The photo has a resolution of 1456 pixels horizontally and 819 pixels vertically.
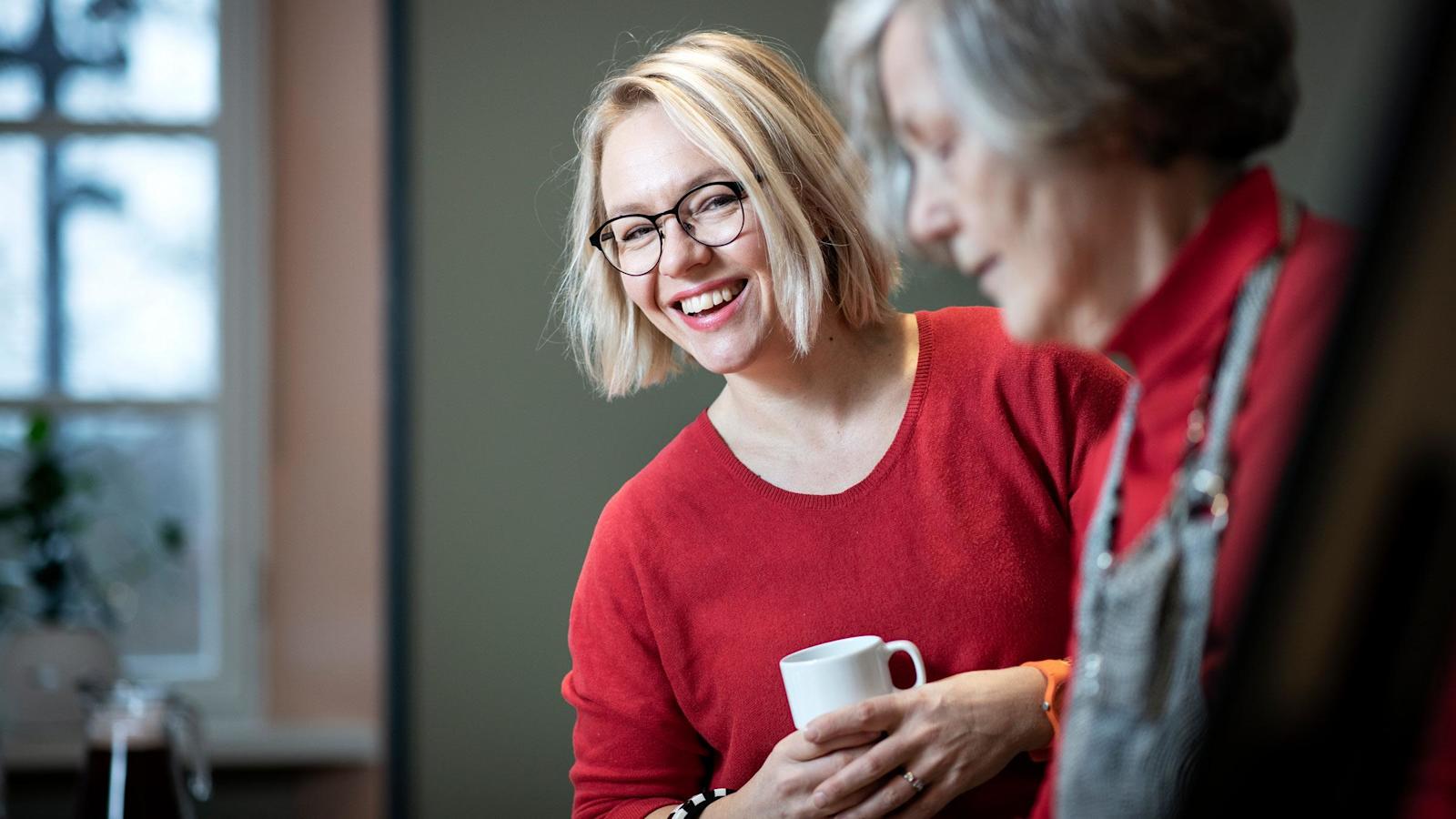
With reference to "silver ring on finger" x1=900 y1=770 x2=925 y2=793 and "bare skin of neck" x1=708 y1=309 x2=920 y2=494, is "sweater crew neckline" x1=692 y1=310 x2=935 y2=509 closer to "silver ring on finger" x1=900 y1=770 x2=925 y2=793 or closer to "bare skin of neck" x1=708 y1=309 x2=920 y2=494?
"bare skin of neck" x1=708 y1=309 x2=920 y2=494

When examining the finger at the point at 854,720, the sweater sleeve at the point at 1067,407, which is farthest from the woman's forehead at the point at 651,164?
the finger at the point at 854,720

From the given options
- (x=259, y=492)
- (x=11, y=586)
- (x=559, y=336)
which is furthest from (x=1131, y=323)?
(x=11, y=586)

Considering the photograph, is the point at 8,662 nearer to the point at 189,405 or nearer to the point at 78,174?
the point at 189,405

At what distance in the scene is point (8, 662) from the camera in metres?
1.98

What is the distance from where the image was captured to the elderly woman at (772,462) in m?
0.93

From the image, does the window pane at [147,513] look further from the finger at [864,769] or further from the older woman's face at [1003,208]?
the older woman's face at [1003,208]

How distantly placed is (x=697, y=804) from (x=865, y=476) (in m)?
0.28

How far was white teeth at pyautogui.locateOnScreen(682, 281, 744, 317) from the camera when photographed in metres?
0.95

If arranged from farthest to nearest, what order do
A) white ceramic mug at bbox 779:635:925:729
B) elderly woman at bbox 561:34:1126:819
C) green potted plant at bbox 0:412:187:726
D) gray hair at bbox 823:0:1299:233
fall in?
green potted plant at bbox 0:412:187:726 < elderly woman at bbox 561:34:1126:819 < white ceramic mug at bbox 779:635:925:729 < gray hair at bbox 823:0:1299:233

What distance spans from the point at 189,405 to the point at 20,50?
67 cm

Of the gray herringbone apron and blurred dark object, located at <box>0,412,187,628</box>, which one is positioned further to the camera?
blurred dark object, located at <box>0,412,187,628</box>

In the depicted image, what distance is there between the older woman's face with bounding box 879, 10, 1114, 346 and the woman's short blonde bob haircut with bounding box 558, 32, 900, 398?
276 mm

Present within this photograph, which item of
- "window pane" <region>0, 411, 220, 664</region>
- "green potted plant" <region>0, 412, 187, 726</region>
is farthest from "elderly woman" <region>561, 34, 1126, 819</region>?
"window pane" <region>0, 411, 220, 664</region>

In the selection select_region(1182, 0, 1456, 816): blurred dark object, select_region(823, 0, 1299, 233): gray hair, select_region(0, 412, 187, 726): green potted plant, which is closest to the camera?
select_region(1182, 0, 1456, 816): blurred dark object
